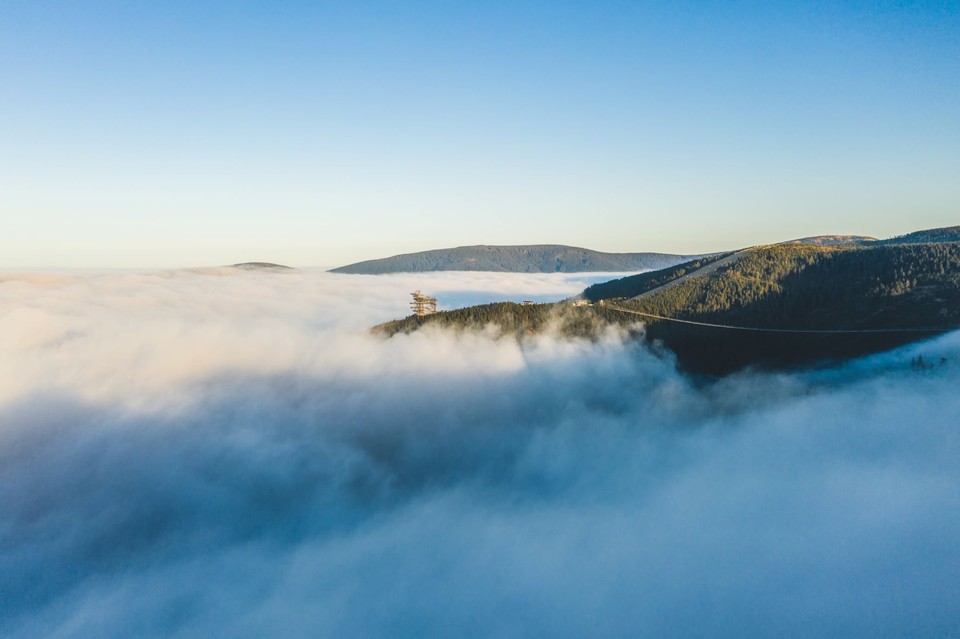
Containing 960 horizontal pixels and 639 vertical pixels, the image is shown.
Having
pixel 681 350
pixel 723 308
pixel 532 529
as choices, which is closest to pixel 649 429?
pixel 681 350

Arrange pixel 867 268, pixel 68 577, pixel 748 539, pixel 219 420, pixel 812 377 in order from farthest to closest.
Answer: pixel 867 268 → pixel 219 420 → pixel 812 377 → pixel 68 577 → pixel 748 539

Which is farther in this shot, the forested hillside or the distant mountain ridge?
the forested hillside

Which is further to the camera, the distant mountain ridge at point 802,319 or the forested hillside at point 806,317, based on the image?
the forested hillside at point 806,317

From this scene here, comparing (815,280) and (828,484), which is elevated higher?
(815,280)

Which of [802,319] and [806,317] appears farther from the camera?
[806,317]

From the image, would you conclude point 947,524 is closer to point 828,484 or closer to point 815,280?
point 828,484

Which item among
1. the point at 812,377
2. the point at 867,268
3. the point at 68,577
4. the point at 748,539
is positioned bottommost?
the point at 68,577

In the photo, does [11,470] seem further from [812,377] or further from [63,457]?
[812,377]

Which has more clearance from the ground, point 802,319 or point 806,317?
point 806,317

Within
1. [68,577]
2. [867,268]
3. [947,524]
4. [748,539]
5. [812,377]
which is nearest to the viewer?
[947,524]

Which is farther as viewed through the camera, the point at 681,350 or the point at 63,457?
the point at 681,350

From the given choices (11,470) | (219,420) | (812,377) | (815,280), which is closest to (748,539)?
(812,377)
